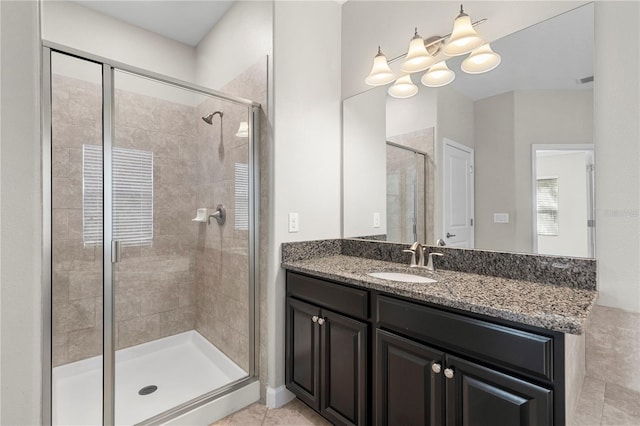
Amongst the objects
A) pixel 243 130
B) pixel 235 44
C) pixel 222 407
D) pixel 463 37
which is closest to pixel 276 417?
pixel 222 407

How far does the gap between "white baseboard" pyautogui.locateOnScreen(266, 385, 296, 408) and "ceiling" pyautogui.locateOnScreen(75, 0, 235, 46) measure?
2.89m

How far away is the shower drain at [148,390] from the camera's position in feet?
5.86

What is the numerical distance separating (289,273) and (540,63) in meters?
1.72

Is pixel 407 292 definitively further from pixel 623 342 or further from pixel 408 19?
pixel 408 19

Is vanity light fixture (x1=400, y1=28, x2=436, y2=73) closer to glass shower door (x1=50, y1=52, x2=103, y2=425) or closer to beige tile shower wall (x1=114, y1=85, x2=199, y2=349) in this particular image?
beige tile shower wall (x1=114, y1=85, x2=199, y2=349)

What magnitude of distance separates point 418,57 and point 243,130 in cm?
120

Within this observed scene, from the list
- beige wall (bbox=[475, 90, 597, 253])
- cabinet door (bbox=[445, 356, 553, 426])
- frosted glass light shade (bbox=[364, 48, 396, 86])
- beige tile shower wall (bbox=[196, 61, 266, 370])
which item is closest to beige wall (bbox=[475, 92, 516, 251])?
beige wall (bbox=[475, 90, 597, 253])

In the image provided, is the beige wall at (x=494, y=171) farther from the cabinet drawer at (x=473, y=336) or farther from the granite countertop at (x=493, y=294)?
the cabinet drawer at (x=473, y=336)

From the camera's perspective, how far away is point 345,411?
1.49m

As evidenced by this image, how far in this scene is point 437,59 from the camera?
5.68 feet

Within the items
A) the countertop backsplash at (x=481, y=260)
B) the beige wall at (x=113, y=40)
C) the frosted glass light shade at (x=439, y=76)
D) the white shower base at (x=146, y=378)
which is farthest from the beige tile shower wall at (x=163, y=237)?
the frosted glass light shade at (x=439, y=76)

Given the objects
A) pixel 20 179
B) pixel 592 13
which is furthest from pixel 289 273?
pixel 592 13

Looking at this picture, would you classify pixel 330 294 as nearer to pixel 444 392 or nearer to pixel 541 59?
pixel 444 392

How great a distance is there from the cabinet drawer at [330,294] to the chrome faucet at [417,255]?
1.57 ft
